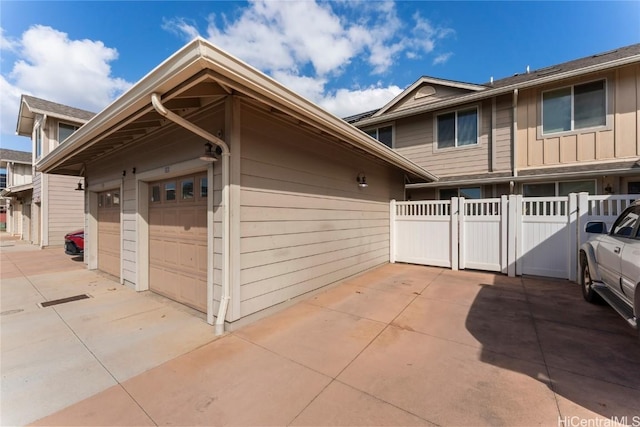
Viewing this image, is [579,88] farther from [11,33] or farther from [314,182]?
[11,33]

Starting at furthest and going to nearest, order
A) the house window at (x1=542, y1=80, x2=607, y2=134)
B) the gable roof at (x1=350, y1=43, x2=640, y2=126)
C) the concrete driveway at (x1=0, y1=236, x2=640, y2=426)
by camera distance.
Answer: the house window at (x1=542, y1=80, x2=607, y2=134) < the gable roof at (x1=350, y1=43, x2=640, y2=126) < the concrete driveway at (x1=0, y1=236, x2=640, y2=426)

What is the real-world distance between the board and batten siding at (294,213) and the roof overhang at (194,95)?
2.14ft

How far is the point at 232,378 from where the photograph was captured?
247 centimetres

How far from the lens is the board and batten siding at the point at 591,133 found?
6688mm

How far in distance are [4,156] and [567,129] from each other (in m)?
31.3

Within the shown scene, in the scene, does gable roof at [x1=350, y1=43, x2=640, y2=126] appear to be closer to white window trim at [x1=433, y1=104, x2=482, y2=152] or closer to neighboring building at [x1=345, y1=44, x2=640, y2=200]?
neighboring building at [x1=345, y1=44, x2=640, y2=200]

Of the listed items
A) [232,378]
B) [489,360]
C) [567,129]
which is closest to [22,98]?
[232,378]

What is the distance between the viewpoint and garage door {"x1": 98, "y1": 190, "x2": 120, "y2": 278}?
640cm

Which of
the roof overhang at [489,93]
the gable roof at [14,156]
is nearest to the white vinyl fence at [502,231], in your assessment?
the roof overhang at [489,93]

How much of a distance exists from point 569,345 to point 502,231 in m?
3.87

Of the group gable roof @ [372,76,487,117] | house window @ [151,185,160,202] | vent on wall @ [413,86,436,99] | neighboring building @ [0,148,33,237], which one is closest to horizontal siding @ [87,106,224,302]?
house window @ [151,185,160,202]

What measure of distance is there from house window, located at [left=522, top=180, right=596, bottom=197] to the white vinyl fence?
1182 millimetres

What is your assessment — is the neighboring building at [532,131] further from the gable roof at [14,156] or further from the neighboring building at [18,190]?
the gable roof at [14,156]

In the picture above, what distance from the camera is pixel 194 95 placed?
3121mm
